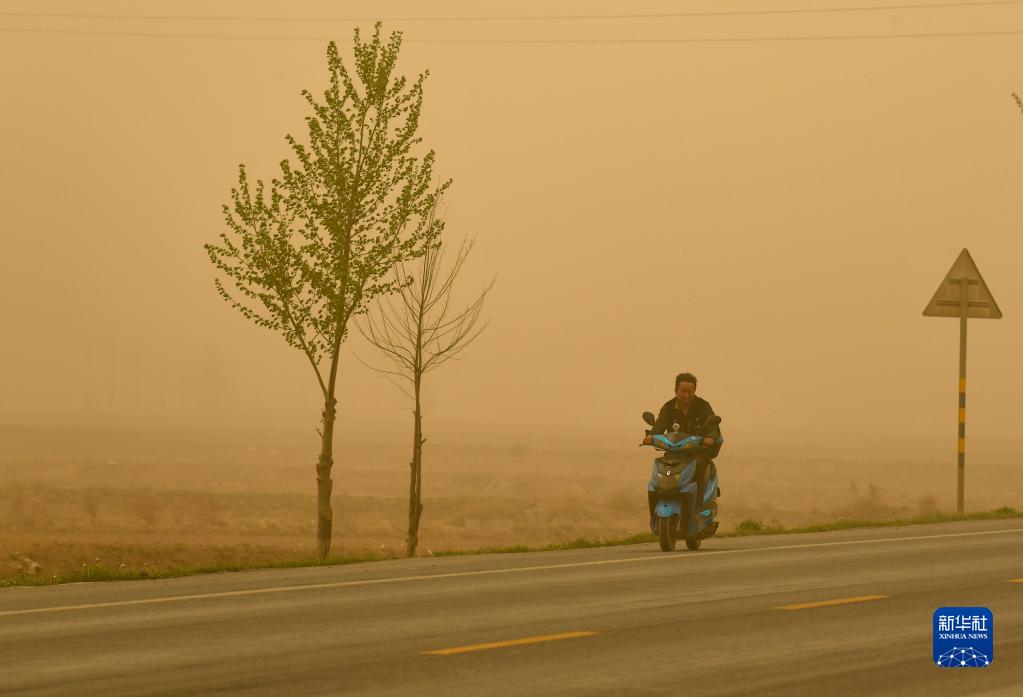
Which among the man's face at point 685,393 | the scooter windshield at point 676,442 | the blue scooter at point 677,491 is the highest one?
the man's face at point 685,393

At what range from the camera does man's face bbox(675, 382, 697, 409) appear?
18.2 metres

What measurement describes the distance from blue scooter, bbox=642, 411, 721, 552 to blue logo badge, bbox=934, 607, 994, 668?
5761 mm

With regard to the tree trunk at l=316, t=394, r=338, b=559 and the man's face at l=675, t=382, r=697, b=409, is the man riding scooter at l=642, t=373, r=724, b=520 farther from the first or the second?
the tree trunk at l=316, t=394, r=338, b=559

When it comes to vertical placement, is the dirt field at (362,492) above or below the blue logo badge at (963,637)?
below

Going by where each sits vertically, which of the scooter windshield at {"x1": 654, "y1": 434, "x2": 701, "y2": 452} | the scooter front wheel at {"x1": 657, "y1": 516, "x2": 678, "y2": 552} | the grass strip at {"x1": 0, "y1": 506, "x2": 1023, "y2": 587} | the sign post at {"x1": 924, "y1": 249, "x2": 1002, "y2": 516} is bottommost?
the grass strip at {"x1": 0, "y1": 506, "x2": 1023, "y2": 587}

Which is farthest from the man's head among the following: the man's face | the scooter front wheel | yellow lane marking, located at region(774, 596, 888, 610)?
yellow lane marking, located at region(774, 596, 888, 610)

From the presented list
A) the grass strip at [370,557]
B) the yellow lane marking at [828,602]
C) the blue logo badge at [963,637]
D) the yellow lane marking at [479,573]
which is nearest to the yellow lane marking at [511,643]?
the yellow lane marking at [828,602]

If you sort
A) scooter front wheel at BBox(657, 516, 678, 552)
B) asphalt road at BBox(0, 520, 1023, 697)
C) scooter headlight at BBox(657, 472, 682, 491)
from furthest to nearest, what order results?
scooter front wheel at BBox(657, 516, 678, 552) < scooter headlight at BBox(657, 472, 682, 491) < asphalt road at BBox(0, 520, 1023, 697)

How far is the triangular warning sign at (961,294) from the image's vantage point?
26.1m

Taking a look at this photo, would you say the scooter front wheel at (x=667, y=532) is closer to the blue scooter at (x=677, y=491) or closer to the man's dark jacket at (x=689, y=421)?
the blue scooter at (x=677, y=491)

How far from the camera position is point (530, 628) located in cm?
1120

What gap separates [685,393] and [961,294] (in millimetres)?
9709

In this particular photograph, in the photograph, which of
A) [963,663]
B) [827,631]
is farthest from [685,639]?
[963,663]

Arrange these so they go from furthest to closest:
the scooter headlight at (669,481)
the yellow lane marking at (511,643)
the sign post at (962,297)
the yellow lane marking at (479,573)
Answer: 1. the sign post at (962,297)
2. the scooter headlight at (669,481)
3. the yellow lane marking at (479,573)
4. the yellow lane marking at (511,643)
